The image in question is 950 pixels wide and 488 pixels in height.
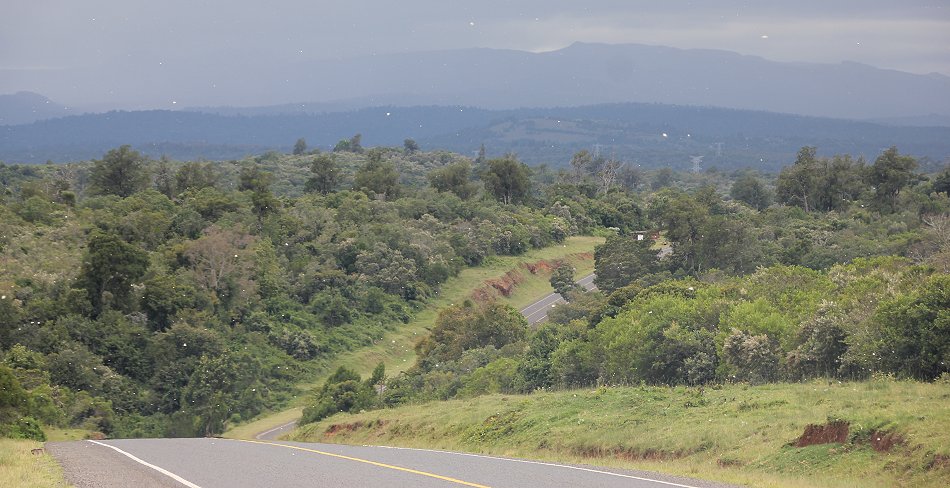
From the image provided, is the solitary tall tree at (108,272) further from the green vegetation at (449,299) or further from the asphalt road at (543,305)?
the asphalt road at (543,305)

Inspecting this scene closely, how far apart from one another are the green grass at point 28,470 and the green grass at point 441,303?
30.7 meters

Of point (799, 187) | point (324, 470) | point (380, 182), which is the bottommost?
point (799, 187)

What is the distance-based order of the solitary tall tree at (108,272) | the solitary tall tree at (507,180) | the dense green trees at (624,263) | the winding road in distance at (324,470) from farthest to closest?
1. the solitary tall tree at (507,180)
2. the dense green trees at (624,263)
3. the solitary tall tree at (108,272)
4. the winding road in distance at (324,470)

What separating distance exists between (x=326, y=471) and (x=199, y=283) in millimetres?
52025

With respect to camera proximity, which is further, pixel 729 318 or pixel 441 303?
pixel 441 303

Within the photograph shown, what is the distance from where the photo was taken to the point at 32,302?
2186 inches

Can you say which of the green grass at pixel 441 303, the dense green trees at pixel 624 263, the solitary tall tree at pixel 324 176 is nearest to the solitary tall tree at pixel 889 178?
the green grass at pixel 441 303

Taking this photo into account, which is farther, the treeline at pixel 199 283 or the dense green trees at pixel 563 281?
the dense green trees at pixel 563 281

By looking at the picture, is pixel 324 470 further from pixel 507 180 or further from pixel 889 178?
pixel 507 180

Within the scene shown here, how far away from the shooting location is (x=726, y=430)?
68.9ft

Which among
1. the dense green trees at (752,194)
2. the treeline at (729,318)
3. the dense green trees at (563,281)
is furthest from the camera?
the dense green trees at (752,194)

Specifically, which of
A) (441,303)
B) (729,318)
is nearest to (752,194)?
(441,303)

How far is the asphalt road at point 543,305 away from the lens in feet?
251

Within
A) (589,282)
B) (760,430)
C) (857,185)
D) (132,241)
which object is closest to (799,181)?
(857,185)
